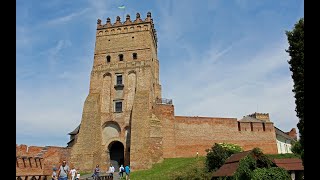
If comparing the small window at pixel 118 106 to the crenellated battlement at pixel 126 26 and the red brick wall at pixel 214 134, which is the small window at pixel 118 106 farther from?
the crenellated battlement at pixel 126 26

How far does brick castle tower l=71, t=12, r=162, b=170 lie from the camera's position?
117 feet

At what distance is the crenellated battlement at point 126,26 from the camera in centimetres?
4103

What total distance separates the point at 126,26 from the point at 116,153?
50.3 ft

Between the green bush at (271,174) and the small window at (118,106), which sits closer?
the green bush at (271,174)

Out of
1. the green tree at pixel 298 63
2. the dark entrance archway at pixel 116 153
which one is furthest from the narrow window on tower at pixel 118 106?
the green tree at pixel 298 63

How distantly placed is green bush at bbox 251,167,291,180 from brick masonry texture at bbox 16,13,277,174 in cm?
1759

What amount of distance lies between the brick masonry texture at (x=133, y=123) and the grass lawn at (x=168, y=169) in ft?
4.46

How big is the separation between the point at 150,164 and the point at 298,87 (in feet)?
73.0

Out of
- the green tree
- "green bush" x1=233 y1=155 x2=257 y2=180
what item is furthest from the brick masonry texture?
the green tree

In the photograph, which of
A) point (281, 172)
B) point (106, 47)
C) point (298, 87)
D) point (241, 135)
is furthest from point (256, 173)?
point (106, 47)

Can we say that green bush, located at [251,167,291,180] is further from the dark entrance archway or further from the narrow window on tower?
the narrow window on tower

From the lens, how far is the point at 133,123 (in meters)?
36.2

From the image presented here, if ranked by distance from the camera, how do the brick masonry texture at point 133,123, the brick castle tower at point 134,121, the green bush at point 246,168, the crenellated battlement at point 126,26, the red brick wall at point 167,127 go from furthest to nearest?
the crenellated battlement at point 126,26
the red brick wall at point 167,127
the brick castle tower at point 134,121
the brick masonry texture at point 133,123
the green bush at point 246,168
